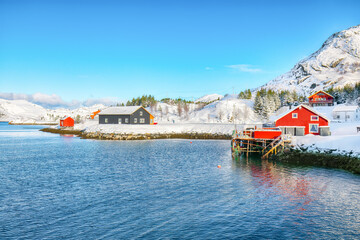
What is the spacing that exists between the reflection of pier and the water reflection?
649cm

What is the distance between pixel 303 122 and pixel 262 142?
1118 centimetres

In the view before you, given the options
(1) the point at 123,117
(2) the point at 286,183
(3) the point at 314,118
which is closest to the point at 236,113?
(1) the point at 123,117

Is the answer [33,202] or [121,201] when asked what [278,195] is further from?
[33,202]

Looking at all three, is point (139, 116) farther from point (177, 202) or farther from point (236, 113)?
point (177, 202)

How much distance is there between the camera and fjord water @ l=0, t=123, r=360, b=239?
52.2ft

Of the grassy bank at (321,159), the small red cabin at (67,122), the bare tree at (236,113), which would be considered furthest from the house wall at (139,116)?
the grassy bank at (321,159)

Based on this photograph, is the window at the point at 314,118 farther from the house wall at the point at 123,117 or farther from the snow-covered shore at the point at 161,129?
the house wall at the point at 123,117

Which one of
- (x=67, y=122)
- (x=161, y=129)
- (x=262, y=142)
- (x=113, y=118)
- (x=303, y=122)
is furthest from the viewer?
(x=67, y=122)

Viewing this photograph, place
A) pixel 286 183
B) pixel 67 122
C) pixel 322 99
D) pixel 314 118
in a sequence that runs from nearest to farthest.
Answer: pixel 286 183
pixel 314 118
pixel 67 122
pixel 322 99

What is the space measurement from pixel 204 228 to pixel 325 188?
15.1m

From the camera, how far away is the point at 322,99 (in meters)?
135

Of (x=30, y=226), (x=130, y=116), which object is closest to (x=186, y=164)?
(x=30, y=226)

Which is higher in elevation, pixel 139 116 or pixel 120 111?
pixel 120 111

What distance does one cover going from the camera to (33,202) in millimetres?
20625
